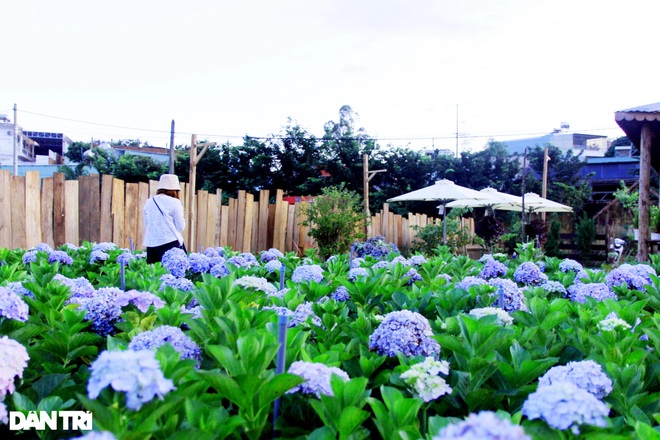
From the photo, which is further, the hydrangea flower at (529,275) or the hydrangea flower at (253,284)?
the hydrangea flower at (529,275)

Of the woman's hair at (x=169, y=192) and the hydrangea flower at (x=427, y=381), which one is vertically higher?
the woman's hair at (x=169, y=192)

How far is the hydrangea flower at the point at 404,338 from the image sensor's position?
1597 mm

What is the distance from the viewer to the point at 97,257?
13.3 feet

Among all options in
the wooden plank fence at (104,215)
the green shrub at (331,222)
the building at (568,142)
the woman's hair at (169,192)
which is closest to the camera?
the woman's hair at (169,192)

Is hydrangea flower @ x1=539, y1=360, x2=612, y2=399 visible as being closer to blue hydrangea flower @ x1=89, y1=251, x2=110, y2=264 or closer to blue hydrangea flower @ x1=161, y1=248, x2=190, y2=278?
blue hydrangea flower @ x1=161, y1=248, x2=190, y2=278

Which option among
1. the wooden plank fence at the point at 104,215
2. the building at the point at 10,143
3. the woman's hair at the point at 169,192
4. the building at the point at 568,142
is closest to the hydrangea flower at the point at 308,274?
the wooden plank fence at the point at 104,215

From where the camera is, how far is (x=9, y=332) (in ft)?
5.44

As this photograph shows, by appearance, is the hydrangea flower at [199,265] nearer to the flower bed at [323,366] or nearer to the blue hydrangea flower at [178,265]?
the blue hydrangea flower at [178,265]

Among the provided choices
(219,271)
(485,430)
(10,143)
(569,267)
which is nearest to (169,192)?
(219,271)

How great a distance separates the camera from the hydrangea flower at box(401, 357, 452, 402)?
1.32 m

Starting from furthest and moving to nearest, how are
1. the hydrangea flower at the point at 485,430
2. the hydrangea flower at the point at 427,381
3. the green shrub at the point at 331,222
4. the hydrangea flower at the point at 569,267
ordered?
A: 1. the green shrub at the point at 331,222
2. the hydrangea flower at the point at 569,267
3. the hydrangea flower at the point at 427,381
4. the hydrangea flower at the point at 485,430

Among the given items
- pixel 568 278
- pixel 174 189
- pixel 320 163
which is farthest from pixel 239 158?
pixel 568 278

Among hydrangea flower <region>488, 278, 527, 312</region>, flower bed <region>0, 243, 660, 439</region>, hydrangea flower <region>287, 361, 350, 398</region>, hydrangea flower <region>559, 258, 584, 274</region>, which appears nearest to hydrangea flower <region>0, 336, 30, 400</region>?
flower bed <region>0, 243, 660, 439</region>

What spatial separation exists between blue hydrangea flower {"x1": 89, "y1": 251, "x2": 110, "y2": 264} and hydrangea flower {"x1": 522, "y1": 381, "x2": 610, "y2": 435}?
3548 mm
